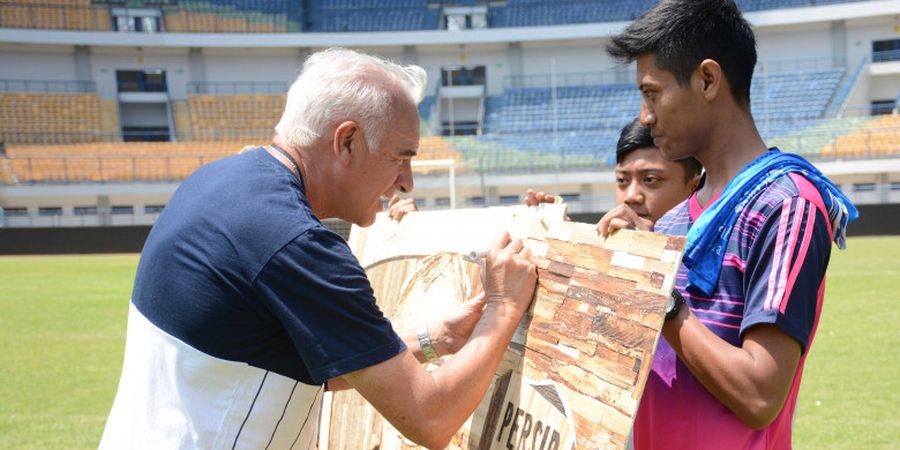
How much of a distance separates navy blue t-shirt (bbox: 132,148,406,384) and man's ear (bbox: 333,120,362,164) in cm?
13

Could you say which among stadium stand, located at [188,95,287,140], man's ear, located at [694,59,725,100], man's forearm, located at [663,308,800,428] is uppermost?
man's ear, located at [694,59,725,100]

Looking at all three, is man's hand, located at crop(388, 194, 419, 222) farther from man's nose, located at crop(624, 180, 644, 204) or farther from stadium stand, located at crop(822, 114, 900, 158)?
stadium stand, located at crop(822, 114, 900, 158)

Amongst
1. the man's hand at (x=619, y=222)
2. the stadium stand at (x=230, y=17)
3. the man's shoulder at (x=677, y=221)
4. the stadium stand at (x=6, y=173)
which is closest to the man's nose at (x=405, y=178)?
the man's hand at (x=619, y=222)

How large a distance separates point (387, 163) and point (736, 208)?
818 mm

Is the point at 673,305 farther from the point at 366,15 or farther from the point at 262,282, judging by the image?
the point at 366,15

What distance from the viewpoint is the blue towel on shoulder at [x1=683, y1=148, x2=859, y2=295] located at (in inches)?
71.1

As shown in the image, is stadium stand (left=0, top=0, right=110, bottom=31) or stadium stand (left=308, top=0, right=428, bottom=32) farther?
stadium stand (left=308, top=0, right=428, bottom=32)

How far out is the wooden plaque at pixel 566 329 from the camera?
1.80m

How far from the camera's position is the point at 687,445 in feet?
6.36

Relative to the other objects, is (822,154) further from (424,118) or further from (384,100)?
(384,100)

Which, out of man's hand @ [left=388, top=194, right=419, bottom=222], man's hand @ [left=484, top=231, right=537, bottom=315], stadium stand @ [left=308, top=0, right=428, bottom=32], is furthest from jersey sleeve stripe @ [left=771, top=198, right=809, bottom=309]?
stadium stand @ [left=308, top=0, right=428, bottom=32]

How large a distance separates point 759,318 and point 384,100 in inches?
38.1

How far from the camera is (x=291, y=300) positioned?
6.08ft

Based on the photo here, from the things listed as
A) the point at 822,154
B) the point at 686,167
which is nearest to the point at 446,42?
the point at 822,154
